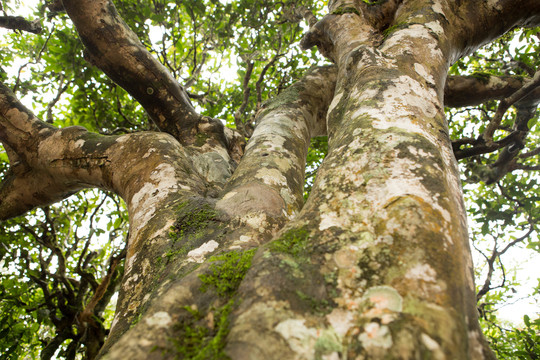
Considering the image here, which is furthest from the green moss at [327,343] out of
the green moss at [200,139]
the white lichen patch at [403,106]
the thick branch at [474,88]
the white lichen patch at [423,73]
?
the thick branch at [474,88]

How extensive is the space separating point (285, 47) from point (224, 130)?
11.4ft

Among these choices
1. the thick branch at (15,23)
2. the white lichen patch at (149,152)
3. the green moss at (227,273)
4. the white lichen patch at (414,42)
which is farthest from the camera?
the thick branch at (15,23)

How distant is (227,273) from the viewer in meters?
0.98

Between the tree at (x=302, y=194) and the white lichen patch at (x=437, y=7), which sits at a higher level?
the white lichen patch at (x=437, y=7)

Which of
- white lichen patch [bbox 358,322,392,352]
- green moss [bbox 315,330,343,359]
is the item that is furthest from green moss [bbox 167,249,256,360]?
white lichen patch [bbox 358,322,392,352]

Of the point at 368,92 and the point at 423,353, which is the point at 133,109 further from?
the point at 423,353

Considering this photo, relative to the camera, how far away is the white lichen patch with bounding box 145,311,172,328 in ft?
2.70

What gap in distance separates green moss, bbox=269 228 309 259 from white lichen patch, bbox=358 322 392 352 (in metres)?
0.27

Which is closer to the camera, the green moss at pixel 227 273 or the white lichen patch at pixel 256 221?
the green moss at pixel 227 273

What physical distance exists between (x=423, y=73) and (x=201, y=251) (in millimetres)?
1447

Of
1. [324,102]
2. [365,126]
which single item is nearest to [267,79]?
[324,102]

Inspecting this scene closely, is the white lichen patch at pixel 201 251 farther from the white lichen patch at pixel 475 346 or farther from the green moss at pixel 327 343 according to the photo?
the white lichen patch at pixel 475 346

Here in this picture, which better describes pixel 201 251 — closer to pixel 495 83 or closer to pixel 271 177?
pixel 271 177

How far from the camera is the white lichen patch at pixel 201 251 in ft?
4.00
